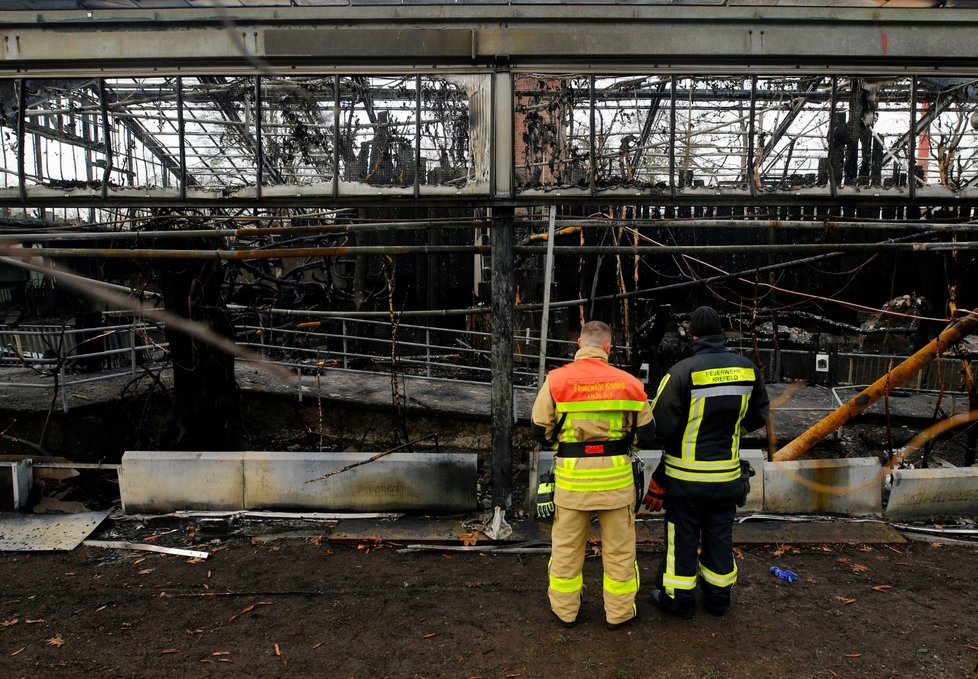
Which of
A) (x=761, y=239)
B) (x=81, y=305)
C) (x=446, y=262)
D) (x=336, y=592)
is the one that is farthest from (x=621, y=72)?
(x=81, y=305)

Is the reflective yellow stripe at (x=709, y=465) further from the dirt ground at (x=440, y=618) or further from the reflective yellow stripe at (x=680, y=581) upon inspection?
→ the dirt ground at (x=440, y=618)

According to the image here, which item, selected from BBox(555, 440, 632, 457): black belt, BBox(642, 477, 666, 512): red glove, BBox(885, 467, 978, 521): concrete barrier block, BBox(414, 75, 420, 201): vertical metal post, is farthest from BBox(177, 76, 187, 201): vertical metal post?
BBox(885, 467, 978, 521): concrete barrier block

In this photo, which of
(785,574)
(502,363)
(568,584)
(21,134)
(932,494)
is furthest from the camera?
(932,494)

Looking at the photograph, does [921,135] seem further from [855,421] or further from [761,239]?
[761,239]

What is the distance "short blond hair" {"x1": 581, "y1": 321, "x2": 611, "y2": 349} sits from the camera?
159 inches

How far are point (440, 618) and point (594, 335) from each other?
2196 millimetres

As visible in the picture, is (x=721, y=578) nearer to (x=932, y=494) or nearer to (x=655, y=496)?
(x=655, y=496)

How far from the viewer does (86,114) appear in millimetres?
5430

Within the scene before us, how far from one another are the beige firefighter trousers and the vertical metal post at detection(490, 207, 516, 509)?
1484mm

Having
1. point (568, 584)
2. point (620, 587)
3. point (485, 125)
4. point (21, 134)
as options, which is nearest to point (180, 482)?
point (21, 134)

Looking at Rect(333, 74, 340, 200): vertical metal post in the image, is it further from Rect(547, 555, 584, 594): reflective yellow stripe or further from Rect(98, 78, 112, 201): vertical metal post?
Rect(547, 555, 584, 594): reflective yellow stripe

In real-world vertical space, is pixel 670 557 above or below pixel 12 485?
above

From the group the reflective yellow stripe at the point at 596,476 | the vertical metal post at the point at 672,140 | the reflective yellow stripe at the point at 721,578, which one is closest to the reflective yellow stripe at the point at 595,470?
the reflective yellow stripe at the point at 596,476

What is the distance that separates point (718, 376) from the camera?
3.99 m
